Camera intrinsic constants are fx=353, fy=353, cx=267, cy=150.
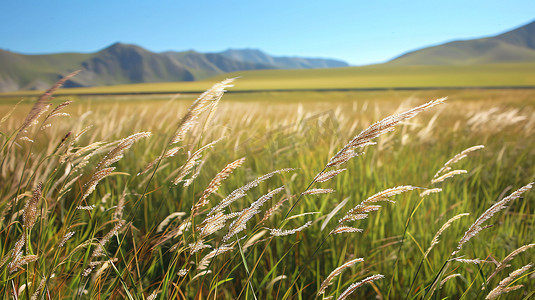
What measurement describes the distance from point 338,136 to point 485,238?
1278 mm

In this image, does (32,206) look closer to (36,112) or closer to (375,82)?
(36,112)

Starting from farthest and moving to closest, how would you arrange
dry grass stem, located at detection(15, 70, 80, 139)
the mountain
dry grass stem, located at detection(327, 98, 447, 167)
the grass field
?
the mountain, the grass field, dry grass stem, located at detection(15, 70, 80, 139), dry grass stem, located at detection(327, 98, 447, 167)

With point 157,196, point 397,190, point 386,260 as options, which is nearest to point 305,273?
point 386,260

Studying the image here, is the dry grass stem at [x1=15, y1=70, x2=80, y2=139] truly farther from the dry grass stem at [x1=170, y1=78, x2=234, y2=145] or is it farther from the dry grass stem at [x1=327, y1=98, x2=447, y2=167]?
the dry grass stem at [x1=327, y1=98, x2=447, y2=167]

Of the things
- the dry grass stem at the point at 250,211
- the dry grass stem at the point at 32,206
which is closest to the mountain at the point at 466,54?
the dry grass stem at the point at 250,211

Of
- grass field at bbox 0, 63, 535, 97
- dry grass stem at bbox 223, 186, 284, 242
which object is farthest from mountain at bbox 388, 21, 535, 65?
dry grass stem at bbox 223, 186, 284, 242

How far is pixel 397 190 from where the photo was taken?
825 millimetres

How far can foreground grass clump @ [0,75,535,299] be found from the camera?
0.97 m

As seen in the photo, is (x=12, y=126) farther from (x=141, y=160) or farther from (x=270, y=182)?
(x=270, y=182)

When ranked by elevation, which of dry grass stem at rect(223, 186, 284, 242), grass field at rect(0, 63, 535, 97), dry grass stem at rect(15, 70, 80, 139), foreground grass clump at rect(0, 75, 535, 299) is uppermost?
grass field at rect(0, 63, 535, 97)

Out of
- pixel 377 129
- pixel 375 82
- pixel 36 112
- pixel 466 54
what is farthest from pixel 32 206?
pixel 466 54

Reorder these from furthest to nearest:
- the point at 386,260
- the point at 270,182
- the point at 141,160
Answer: the point at 141,160
the point at 270,182
the point at 386,260

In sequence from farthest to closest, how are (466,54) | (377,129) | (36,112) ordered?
(466,54), (36,112), (377,129)

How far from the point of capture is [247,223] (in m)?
1.78
